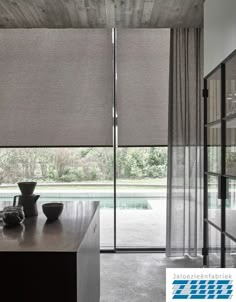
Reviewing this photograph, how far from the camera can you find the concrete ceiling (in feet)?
11.1

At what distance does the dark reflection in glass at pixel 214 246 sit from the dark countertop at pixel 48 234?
4.14 ft

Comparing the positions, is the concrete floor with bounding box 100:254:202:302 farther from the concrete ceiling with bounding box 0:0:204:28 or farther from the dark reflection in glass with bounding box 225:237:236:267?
the concrete ceiling with bounding box 0:0:204:28

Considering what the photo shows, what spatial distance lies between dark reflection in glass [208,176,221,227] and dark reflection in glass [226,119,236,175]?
36 centimetres

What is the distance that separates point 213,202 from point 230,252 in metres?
0.58

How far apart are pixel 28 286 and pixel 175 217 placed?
2.93 metres

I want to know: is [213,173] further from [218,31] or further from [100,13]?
[100,13]

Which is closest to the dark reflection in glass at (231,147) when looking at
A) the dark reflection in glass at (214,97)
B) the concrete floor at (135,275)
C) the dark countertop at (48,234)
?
the dark reflection in glass at (214,97)

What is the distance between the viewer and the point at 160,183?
14.9 feet

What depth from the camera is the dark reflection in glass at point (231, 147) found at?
251 centimetres

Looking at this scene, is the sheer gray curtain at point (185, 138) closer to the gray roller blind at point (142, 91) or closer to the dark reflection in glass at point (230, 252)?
the gray roller blind at point (142, 91)

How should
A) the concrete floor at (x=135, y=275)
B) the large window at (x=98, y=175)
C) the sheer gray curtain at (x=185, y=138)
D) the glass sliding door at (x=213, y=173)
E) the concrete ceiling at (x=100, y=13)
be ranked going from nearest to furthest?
the glass sliding door at (x=213, y=173) → the concrete floor at (x=135, y=275) → the concrete ceiling at (x=100, y=13) → the sheer gray curtain at (x=185, y=138) → the large window at (x=98, y=175)

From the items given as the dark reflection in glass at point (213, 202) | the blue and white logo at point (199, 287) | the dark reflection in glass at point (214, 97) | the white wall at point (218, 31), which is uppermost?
the white wall at point (218, 31)

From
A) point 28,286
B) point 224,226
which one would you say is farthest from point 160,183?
point 28,286

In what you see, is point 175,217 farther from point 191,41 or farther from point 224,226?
point 191,41
